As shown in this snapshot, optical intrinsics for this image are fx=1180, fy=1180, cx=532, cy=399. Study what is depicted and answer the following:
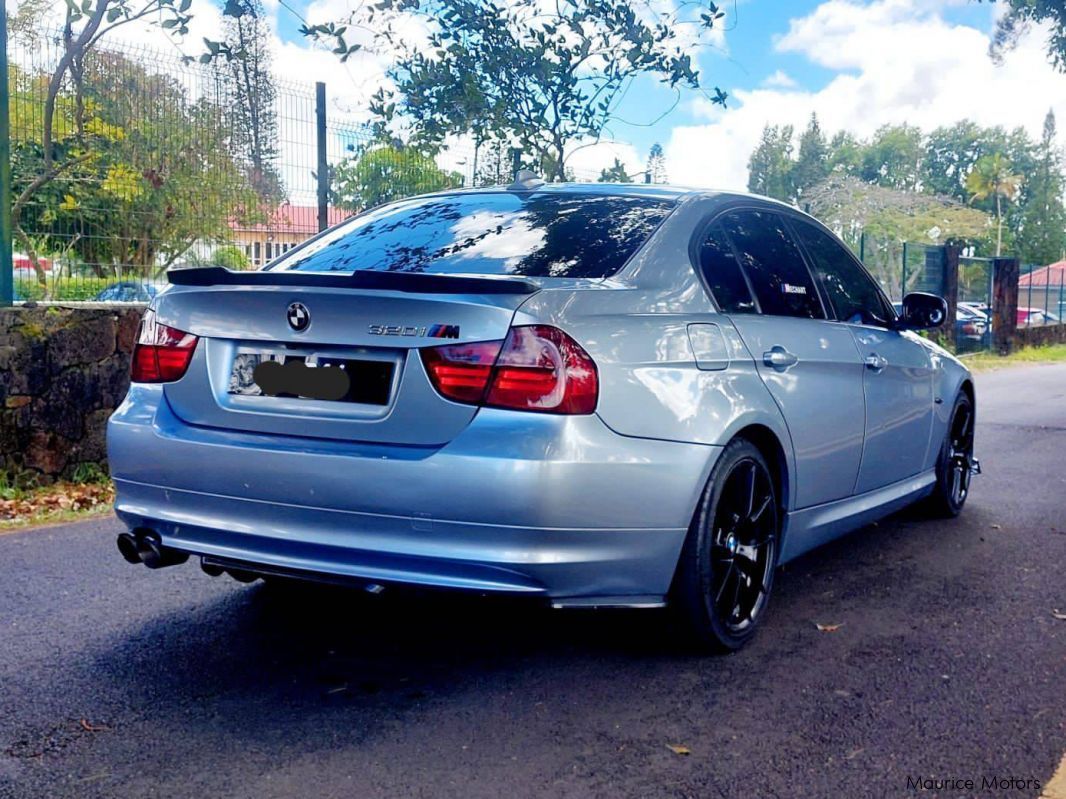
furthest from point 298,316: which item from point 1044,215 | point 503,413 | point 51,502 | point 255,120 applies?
point 1044,215

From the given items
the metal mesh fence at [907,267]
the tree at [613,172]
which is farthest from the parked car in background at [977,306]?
the tree at [613,172]

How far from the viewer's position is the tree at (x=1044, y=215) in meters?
99.7

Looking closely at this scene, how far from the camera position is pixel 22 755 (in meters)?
3.09

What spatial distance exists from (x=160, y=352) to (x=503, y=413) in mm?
1258

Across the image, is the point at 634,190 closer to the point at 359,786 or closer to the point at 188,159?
the point at 359,786

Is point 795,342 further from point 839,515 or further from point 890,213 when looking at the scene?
point 890,213

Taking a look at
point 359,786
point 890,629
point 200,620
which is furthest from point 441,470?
point 890,629

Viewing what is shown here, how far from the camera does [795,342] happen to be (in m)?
4.42

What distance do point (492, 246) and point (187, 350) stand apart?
1.08 m

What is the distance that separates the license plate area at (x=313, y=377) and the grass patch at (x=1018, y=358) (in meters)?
19.1

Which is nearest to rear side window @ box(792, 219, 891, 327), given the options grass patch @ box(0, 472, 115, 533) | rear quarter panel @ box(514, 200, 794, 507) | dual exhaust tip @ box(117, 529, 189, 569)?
rear quarter panel @ box(514, 200, 794, 507)

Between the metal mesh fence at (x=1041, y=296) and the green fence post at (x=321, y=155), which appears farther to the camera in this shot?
the metal mesh fence at (x=1041, y=296)

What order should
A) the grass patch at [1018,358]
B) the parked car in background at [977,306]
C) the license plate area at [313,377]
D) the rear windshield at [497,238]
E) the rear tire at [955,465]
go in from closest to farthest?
the license plate area at [313,377], the rear windshield at [497,238], the rear tire at [955,465], the grass patch at [1018,358], the parked car in background at [977,306]

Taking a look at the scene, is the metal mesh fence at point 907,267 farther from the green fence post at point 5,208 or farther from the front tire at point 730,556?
the front tire at point 730,556
